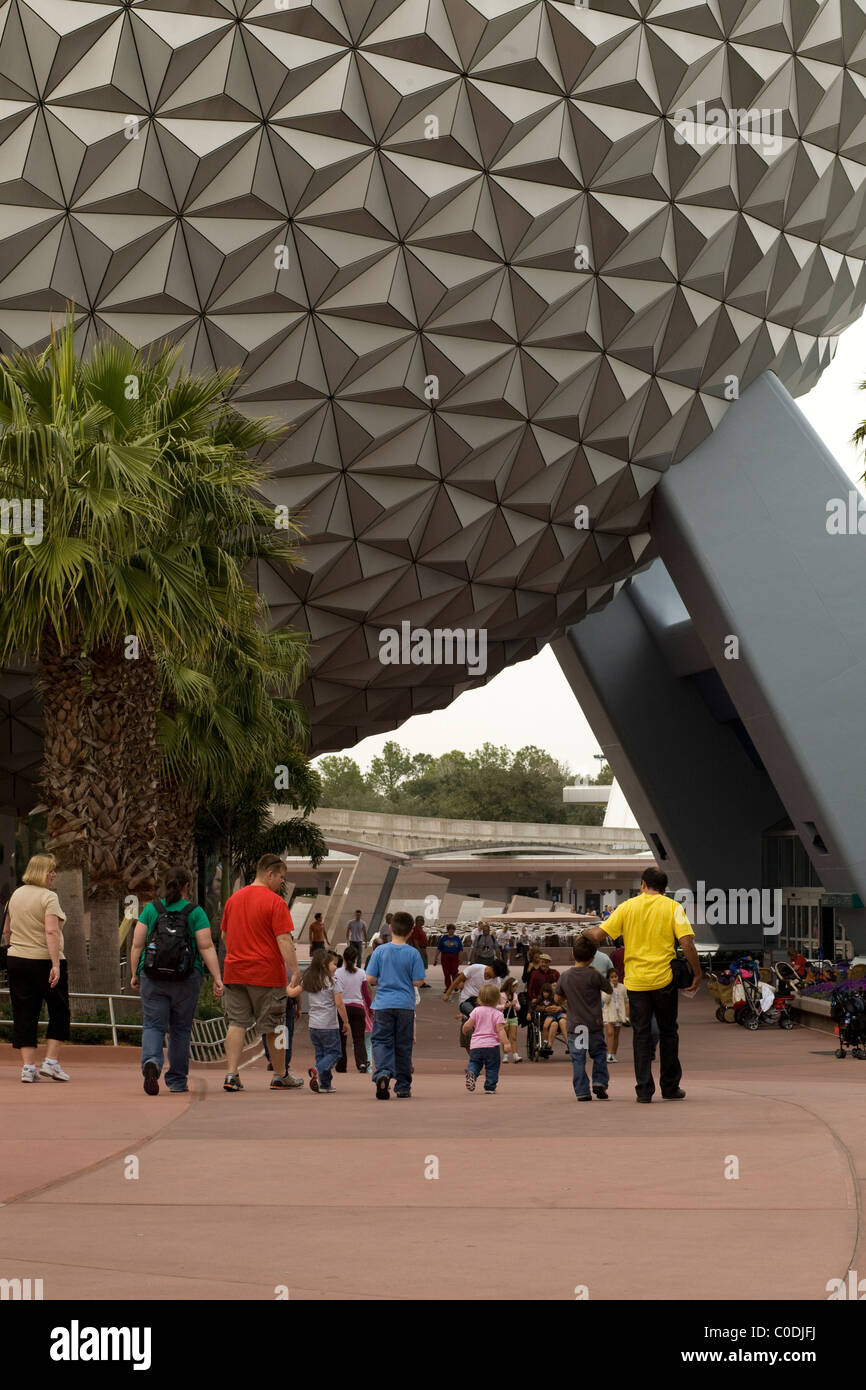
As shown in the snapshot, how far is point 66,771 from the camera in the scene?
14.2 m

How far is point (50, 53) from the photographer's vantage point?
20.6 m

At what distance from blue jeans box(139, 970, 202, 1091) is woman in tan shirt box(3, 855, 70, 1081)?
1076mm

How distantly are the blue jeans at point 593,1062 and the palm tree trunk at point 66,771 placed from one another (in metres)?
5.69

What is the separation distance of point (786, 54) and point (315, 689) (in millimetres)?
15090

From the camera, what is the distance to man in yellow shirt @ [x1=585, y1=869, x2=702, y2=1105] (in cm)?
995

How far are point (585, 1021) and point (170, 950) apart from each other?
2988 millimetres

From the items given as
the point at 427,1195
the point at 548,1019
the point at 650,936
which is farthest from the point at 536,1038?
the point at 427,1195

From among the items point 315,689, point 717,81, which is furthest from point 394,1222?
point 315,689

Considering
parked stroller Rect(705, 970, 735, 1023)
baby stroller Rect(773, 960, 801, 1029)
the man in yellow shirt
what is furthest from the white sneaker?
parked stroller Rect(705, 970, 735, 1023)

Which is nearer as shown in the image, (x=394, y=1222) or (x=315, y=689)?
(x=394, y=1222)

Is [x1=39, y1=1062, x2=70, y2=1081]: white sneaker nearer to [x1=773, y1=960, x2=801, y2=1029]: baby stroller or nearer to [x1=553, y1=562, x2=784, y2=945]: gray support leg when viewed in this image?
[x1=773, y1=960, x2=801, y2=1029]: baby stroller
